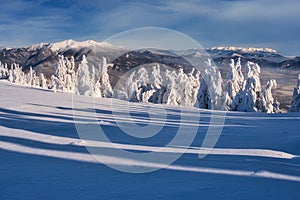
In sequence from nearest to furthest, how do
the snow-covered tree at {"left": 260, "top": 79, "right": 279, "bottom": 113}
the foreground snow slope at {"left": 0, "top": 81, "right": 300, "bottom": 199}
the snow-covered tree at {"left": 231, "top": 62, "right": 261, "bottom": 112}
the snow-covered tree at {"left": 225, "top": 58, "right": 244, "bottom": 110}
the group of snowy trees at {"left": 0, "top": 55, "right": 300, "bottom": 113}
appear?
the foreground snow slope at {"left": 0, "top": 81, "right": 300, "bottom": 199}, the snow-covered tree at {"left": 231, "top": 62, "right": 261, "bottom": 112}, the snow-covered tree at {"left": 260, "top": 79, "right": 279, "bottom": 113}, the group of snowy trees at {"left": 0, "top": 55, "right": 300, "bottom": 113}, the snow-covered tree at {"left": 225, "top": 58, "right": 244, "bottom": 110}

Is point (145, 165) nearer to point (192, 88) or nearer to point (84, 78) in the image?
point (192, 88)

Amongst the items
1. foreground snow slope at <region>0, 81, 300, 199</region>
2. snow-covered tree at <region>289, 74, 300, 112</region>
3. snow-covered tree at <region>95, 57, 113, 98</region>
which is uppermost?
snow-covered tree at <region>95, 57, 113, 98</region>

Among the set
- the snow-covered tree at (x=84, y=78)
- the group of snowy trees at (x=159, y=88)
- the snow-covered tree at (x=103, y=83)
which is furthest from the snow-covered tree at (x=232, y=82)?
the snow-covered tree at (x=84, y=78)

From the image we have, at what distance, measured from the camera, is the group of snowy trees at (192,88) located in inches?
1471

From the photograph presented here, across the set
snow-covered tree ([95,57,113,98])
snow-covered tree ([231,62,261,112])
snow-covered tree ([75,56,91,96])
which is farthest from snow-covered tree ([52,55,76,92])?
snow-covered tree ([231,62,261,112])

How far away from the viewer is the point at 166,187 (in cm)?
482

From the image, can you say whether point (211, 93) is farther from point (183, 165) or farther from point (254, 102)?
point (183, 165)

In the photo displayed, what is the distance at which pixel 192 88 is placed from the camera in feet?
163

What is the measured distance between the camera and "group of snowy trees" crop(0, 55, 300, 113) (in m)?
37.4

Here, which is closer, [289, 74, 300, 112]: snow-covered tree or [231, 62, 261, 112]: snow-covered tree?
[289, 74, 300, 112]: snow-covered tree

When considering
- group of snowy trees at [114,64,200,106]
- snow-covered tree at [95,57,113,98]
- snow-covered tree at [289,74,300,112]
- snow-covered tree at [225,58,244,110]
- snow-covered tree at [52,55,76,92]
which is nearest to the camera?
snow-covered tree at [289,74,300,112]

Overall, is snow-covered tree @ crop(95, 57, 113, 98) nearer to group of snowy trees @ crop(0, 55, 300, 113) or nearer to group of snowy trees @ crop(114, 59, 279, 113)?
group of snowy trees @ crop(0, 55, 300, 113)

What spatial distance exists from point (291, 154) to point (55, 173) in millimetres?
5506

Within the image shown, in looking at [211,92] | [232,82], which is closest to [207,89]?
[211,92]
